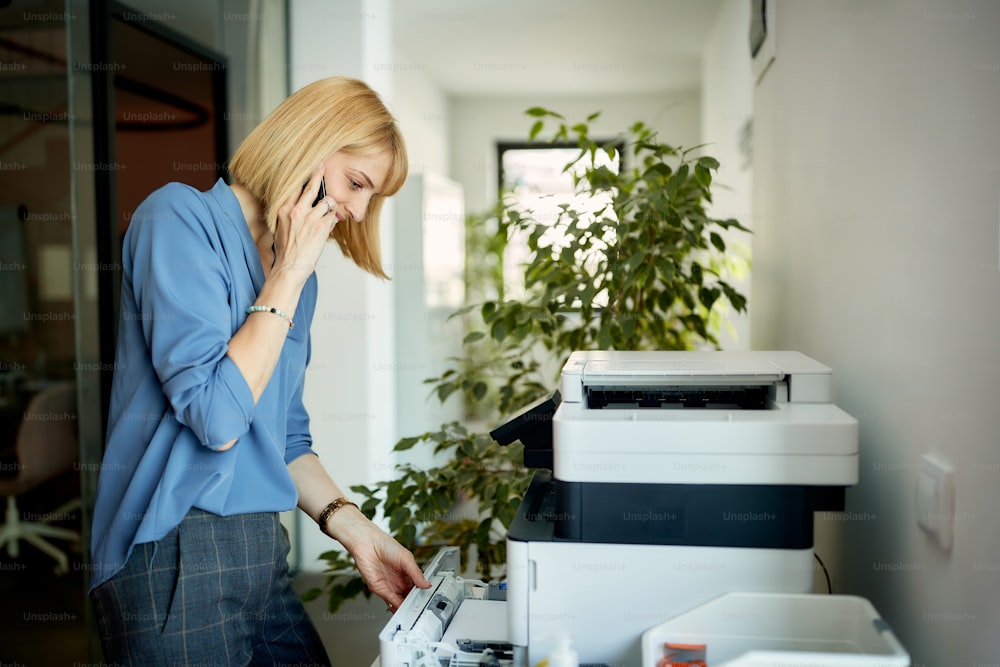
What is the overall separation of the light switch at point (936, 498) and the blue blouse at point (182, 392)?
2.88ft

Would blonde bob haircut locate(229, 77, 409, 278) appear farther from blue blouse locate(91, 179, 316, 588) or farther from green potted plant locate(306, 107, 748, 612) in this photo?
green potted plant locate(306, 107, 748, 612)

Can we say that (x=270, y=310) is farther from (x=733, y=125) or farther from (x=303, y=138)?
(x=733, y=125)

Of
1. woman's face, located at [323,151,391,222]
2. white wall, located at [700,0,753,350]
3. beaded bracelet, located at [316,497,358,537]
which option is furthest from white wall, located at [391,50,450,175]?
beaded bracelet, located at [316,497,358,537]

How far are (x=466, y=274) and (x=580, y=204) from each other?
4117 millimetres

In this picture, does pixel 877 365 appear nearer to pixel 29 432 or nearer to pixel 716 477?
pixel 716 477

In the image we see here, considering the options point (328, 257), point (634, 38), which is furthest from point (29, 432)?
point (634, 38)

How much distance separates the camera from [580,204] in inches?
80.3

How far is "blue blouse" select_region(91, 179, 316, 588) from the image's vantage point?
1071mm

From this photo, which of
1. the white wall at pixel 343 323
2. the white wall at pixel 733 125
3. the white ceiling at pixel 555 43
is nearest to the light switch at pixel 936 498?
→ the white wall at pixel 733 125

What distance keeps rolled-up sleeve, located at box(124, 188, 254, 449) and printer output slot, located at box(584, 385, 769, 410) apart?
0.50 m

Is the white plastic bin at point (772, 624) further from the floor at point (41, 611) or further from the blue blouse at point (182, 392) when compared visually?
the floor at point (41, 611)

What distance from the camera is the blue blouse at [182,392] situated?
107 centimetres

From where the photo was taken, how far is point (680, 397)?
1201mm

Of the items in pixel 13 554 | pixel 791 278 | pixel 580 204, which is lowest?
pixel 13 554
